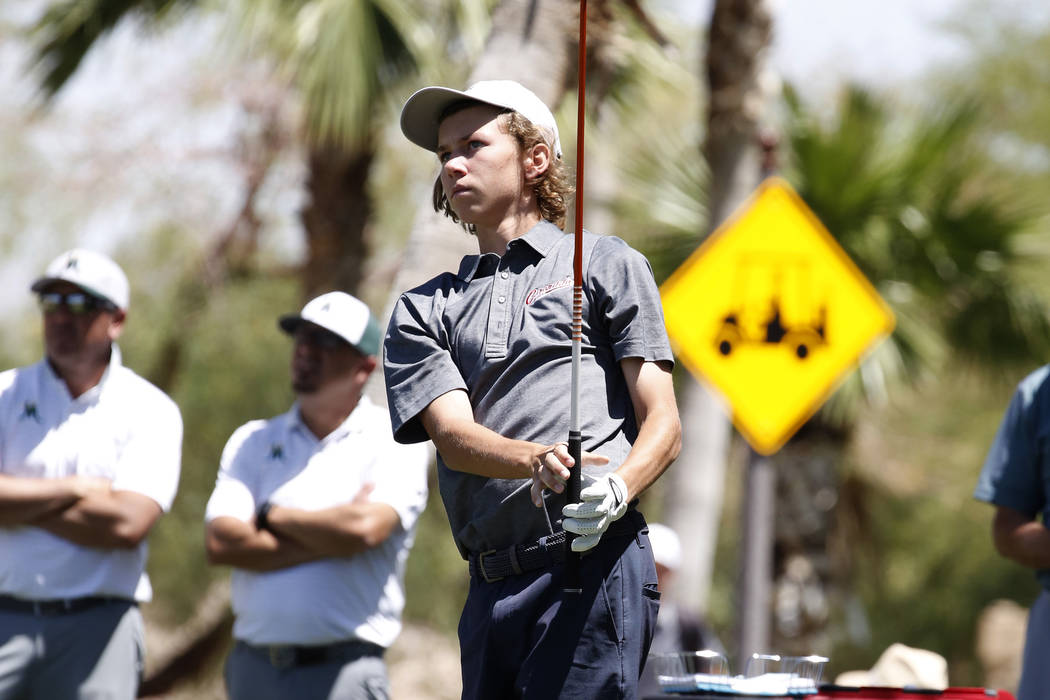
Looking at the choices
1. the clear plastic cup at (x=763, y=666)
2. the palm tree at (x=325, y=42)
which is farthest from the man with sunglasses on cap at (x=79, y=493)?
the palm tree at (x=325, y=42)

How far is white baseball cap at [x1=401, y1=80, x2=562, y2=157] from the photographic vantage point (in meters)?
3.17

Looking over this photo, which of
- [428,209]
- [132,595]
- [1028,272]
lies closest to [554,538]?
[132,595]

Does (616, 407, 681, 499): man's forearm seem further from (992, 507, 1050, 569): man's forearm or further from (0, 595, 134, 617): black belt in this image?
(0, 595, 134, 617): black belt

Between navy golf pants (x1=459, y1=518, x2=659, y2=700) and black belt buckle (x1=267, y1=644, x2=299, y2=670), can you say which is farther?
black belt buckle (x1=267, y1=644, x2=299, y2=670)

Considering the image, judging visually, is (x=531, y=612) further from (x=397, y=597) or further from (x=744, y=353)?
(x=744, y=353)

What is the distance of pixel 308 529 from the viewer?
15.1 feet

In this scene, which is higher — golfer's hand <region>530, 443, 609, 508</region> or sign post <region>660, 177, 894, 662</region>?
sign post <region>660, 177, 894, 662</region>

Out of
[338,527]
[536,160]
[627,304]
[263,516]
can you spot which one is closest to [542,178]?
[536,160]

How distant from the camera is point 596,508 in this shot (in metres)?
2.59

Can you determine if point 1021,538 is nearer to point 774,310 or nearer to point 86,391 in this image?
point 774,310

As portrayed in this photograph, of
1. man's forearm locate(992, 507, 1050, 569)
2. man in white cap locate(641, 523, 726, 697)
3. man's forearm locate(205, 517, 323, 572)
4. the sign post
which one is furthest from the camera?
man in white cap locate(641, 523, 726, 697)

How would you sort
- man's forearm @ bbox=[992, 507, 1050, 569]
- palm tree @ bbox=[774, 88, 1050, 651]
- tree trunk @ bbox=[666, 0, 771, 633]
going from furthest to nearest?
1. palm tree @ bbox=[774, 88, 1050, 651]
2. tree trunk @ bbox=[666, 0, 771, 633]
3. man's forearm @ bbox=[992, 507, 1050, 569]

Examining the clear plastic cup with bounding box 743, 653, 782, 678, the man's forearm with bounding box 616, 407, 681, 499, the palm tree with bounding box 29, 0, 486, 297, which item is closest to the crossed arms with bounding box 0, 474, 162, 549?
the clear plastic cup with bounding box 743, 653, 782, 678

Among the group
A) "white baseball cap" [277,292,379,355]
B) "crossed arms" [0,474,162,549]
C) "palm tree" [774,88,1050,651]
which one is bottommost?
"crossed arms" [0,474,162,549]
